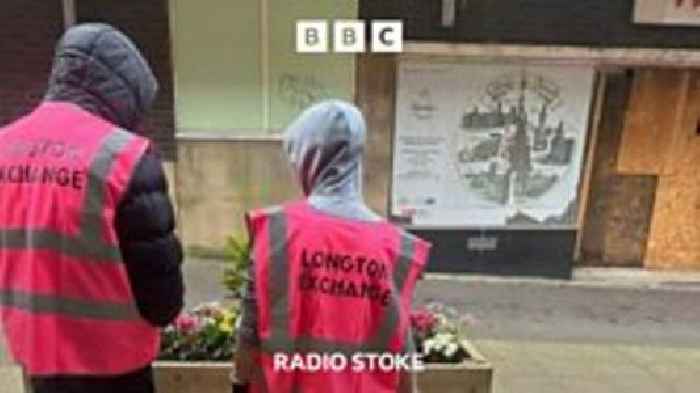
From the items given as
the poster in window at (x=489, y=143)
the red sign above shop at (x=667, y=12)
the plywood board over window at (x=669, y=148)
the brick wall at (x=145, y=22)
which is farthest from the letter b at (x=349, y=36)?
the plywood board over window at (x=669, y=148)

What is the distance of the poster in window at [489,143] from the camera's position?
7445 mm

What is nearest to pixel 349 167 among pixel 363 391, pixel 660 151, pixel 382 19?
pixel 363 391

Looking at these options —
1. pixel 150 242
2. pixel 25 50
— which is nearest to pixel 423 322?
pixel 150 242

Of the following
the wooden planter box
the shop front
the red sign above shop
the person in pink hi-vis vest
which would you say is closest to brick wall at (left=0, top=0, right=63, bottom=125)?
the shop front

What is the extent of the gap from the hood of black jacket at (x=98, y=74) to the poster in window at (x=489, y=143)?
5.30m

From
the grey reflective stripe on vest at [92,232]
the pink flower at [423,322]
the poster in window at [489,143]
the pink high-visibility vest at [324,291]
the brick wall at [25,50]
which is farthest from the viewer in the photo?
the poster in window at [489,143]

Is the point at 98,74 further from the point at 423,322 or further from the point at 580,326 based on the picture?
the point at 580,326

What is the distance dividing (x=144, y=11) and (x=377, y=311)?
5.67 metres

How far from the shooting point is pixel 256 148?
7.56 meters

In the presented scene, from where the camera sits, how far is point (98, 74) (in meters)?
2.17

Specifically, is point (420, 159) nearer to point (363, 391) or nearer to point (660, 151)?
point (660, 151)

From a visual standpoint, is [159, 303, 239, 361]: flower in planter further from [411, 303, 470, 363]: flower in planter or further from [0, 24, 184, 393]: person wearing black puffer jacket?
[0, 24, 184, 393]: person wearing black puffer jacket

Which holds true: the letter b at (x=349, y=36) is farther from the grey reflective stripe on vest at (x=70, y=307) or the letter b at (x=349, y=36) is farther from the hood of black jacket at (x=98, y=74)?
the grey reflective stripe on vest at (x=70, y=307)

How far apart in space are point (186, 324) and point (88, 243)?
156cm
